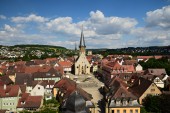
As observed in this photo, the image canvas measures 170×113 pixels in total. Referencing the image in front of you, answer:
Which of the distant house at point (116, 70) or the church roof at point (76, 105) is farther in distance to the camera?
the distant house at point (116, 70)

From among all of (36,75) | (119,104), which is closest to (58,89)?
(36,75)

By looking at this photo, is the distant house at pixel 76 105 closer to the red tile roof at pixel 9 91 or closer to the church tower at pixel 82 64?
the red tile roof at pixel 9 91

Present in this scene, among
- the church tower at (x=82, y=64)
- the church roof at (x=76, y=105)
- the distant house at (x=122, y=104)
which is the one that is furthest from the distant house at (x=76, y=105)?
the church tower at (x=82, y=64)

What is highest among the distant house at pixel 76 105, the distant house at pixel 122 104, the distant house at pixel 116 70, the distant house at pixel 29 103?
the distant house at pixel 76 105

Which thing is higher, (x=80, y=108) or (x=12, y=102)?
(x=80, y=108)

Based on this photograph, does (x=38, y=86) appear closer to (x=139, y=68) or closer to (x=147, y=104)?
(x=147, y=104)

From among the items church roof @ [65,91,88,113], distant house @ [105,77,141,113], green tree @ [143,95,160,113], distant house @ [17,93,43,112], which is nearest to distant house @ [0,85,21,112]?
distant house @ [17,93,43,112]

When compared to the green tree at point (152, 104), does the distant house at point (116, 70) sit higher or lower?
higher

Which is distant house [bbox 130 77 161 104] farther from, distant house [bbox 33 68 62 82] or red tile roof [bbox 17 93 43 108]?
distant house [bbox 33 68 62 82]

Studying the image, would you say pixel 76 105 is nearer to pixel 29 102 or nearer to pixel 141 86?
pixel 29 102
